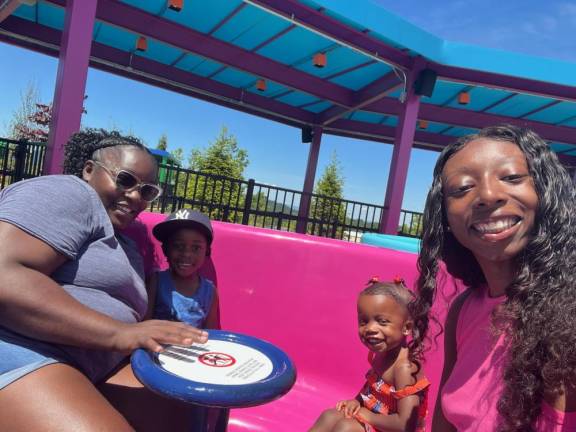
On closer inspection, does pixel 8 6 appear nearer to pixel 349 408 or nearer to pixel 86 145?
pixel 86 145

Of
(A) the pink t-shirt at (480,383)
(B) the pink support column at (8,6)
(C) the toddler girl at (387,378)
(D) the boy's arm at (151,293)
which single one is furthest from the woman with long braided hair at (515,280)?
(B) the pink support column at (8,6)

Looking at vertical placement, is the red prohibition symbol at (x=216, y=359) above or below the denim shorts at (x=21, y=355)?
above

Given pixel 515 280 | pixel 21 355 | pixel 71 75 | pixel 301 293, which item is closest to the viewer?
pixel 515 280

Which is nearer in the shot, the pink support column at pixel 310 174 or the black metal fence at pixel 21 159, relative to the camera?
the black metal fence at pixel 21 159

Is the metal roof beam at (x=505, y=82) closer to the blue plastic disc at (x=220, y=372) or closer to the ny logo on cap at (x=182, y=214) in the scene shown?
the ny logo on cap at (x=182, y=214)

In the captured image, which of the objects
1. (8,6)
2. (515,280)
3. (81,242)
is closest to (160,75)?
(8,6)

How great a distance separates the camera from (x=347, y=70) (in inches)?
288

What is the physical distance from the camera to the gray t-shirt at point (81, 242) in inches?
50.4

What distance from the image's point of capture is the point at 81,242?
1413 mm

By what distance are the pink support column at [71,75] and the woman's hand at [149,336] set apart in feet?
11.8

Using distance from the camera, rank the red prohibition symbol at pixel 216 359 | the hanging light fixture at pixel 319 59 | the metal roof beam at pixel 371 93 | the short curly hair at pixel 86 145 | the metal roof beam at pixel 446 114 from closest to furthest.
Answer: the red prohibition symbol at pixel 216 359 < the short curly hair at pixel 86 145 < the hanging light fixture at pixel 319 59 < the metal roof beam at pixel 371 93 < the metal roof beam at pixel 446 114

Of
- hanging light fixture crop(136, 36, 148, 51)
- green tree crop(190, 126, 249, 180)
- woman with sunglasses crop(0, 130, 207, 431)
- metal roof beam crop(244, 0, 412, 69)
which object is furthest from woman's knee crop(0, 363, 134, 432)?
green tree crop(190, 126, 249, 180)

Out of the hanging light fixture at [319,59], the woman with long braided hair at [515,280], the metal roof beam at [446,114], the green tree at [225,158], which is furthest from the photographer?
the green tree at [225,158]

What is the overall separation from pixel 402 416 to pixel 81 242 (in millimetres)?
1337
